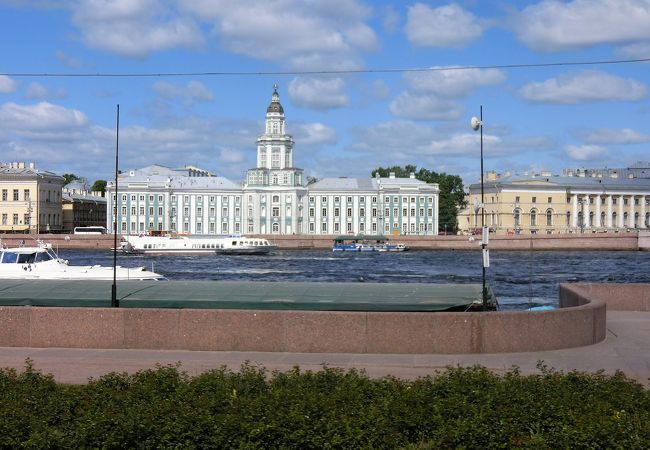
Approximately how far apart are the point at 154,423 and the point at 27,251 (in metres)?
27.5

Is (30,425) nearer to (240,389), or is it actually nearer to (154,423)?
(154,423)

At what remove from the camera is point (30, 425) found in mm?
6605

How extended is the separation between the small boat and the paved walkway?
81.2 m

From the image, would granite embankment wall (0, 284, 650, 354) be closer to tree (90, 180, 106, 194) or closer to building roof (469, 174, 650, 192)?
building roof (469, 174, 650, 192)

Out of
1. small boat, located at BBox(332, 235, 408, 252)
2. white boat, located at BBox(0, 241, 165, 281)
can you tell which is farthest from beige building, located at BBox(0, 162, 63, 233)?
white boat, located at BBox(0, 241, 165, 281)

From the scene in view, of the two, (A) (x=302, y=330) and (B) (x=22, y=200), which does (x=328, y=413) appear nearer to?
(A) (x=302, y=330)

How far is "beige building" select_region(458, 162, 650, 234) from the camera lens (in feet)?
362

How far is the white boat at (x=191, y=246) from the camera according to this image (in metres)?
86.2

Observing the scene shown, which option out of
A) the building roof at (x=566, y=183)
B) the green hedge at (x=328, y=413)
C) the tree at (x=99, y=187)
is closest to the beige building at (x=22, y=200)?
the tree at (x=99, y=187)

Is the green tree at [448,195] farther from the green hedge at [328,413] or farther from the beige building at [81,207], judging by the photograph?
the green hedge at [328,413]

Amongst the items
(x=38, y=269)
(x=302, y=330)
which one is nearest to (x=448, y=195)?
(x=38, y=269)

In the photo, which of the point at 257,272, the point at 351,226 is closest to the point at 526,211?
the point at 351,226

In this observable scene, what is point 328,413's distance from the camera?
6.79 m

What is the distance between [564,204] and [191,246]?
4945cm
